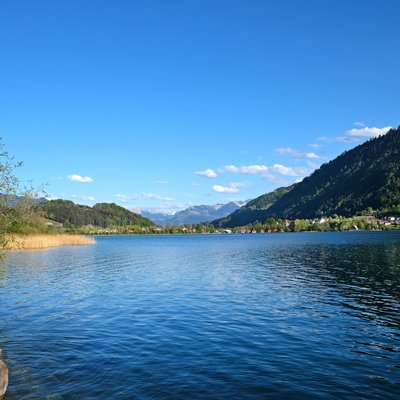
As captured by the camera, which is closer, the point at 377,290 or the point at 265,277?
the point at 377,290

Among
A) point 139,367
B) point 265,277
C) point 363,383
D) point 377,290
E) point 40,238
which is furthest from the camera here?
point 40,238

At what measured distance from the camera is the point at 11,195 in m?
30.2

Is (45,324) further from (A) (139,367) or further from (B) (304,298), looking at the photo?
(B) (304,298)

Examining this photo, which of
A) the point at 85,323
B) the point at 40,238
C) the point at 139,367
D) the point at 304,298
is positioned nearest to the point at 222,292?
the point at 304,298

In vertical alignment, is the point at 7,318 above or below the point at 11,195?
below

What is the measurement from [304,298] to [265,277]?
17.0 metres

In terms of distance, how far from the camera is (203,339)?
90.3ft

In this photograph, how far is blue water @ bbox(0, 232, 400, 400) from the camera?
19.2 m

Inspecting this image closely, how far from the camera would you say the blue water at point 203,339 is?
19.2 metres

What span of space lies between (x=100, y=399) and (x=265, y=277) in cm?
4392

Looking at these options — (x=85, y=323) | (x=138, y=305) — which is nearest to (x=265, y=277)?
(x=138, y=305)

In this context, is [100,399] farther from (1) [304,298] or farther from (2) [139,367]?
(1) [304,298]

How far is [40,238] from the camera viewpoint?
12838cm

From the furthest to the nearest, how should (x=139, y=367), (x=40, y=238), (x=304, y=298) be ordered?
1. (x=40, y=238)
2. (x=304, y=298)
3. (x=139, y=367)
